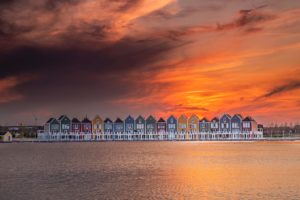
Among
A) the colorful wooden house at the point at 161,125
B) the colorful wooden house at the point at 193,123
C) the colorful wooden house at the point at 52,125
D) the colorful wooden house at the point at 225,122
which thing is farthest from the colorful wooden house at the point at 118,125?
the colorful wooden house at the point at 225,122

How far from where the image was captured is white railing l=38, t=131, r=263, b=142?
17675cm

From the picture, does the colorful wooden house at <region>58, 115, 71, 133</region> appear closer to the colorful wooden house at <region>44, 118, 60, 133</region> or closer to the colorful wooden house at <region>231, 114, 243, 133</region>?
the colorful wooden house at <region>44, 118, 60, 133</region>

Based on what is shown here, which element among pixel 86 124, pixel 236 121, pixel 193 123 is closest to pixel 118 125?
pixel 86 124

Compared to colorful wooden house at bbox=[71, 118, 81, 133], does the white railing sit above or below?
below

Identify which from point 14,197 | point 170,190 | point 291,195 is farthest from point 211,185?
point 14,197

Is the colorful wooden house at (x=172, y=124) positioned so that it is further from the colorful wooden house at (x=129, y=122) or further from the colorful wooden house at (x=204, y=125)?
the colorful wooden house at (x=129, y=122)

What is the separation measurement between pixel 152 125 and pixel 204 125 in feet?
62.2

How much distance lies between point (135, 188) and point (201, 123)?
139794 mm

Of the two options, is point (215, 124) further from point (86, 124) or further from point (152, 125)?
point (86, 124)

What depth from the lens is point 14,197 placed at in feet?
110

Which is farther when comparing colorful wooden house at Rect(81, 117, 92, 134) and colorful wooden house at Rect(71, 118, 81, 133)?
colorful wooden house at Rect(81, 117, 92, 134)

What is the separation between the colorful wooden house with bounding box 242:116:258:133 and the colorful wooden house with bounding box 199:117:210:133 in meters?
12.7

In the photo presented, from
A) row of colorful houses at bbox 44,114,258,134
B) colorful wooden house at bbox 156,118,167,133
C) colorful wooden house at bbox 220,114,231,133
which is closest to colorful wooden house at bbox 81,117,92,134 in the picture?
row of colorful houses at bbox 44,114,258,134

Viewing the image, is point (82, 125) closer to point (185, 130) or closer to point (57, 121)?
point (57, 121)
